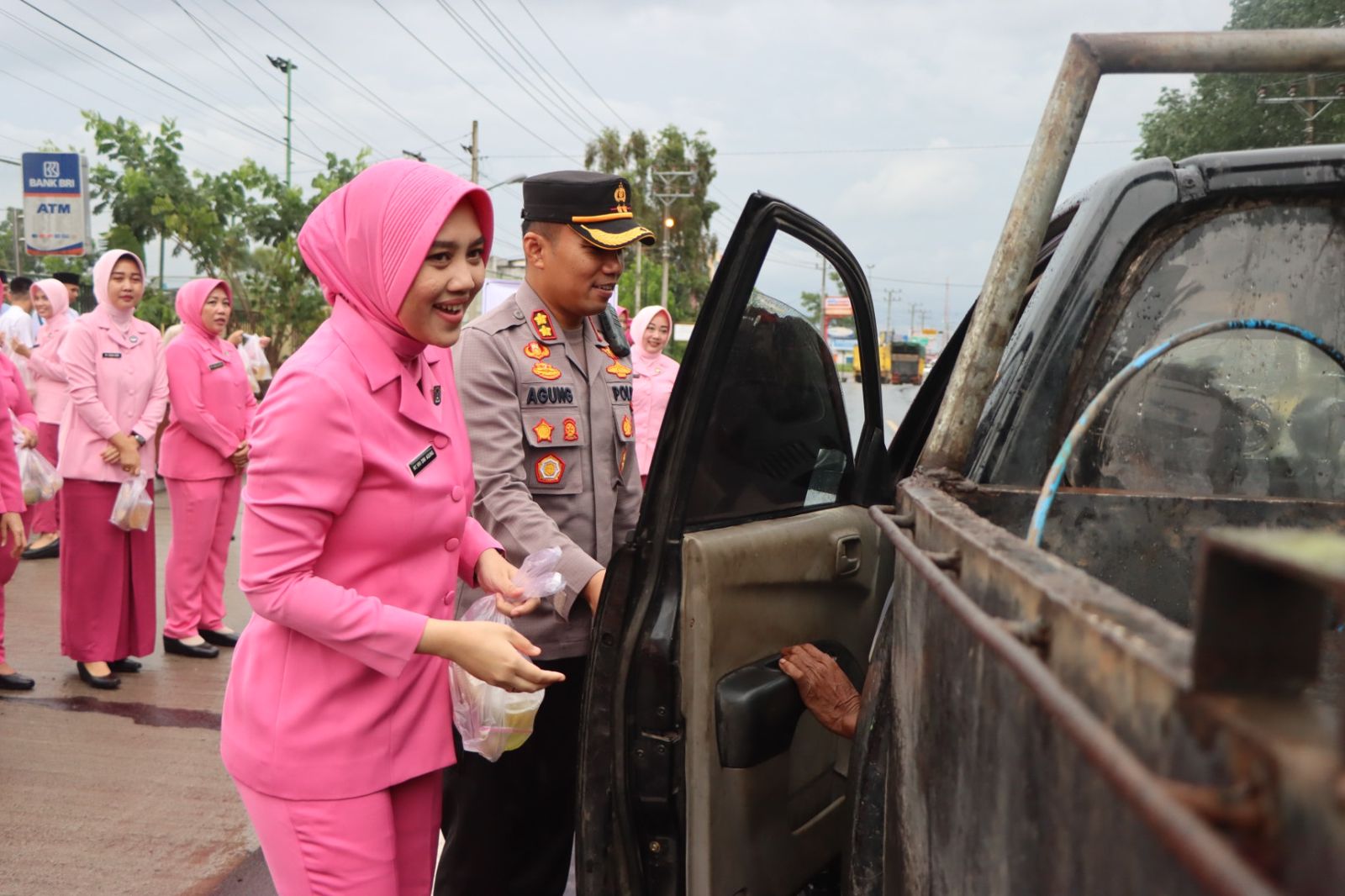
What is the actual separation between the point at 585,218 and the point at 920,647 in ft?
5.59

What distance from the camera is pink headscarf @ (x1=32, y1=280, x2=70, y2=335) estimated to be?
9.11 metres

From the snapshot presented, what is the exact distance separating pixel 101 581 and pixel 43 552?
3.81 meters

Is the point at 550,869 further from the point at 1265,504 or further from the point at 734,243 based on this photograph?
the point at 1265,504

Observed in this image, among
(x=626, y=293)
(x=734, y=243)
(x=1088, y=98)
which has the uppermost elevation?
(x=626, y=293)

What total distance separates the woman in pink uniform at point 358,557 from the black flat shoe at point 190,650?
461 cm

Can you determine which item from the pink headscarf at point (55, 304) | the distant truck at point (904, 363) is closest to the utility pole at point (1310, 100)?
the pink headscarf at point (55, 304)

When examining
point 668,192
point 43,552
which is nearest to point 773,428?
point 43,552

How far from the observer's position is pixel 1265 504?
2.05 metres


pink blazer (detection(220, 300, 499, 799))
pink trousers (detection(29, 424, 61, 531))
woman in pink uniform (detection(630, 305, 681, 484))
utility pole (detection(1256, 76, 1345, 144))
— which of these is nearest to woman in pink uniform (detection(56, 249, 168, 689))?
pink trousers (detection(29, 424, 61, 531))

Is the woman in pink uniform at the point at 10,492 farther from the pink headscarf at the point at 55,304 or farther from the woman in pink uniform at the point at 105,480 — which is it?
the pink headscarf at the point at 55,304

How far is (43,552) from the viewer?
9.07 m

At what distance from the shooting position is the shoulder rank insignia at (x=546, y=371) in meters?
2.91

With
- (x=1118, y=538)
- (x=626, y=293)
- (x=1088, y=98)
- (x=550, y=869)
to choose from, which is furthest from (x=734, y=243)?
(x=626, y=293)

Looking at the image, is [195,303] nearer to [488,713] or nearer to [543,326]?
[543,326]
